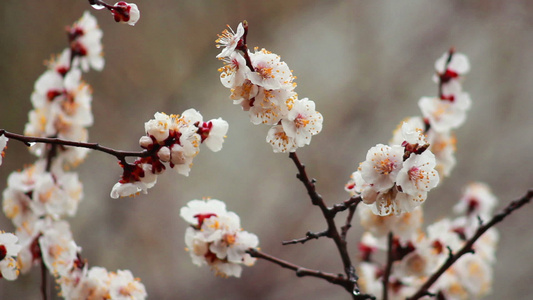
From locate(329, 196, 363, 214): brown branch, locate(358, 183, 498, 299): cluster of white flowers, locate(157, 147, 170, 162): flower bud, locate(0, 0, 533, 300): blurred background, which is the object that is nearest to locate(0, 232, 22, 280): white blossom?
locate(157, 147, 170, 162): flower bud

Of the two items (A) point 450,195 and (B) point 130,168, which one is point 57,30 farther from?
(A) point 450,195

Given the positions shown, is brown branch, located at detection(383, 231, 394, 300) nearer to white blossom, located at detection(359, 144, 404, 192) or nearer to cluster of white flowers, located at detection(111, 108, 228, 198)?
white blossom, located at detection(359, 144, 404, 192)

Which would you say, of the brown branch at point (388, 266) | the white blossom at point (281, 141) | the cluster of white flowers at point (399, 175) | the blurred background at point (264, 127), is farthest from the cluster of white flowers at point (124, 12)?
the blurred background at point (264, 127)

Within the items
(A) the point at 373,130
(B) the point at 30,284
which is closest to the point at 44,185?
(B) the point at 30,284

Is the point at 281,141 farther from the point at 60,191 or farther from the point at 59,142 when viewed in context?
the point at 60,191

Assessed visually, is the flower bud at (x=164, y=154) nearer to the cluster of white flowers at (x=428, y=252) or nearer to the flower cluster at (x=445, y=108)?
the cluster of white flowers at (x=428, y=252)
